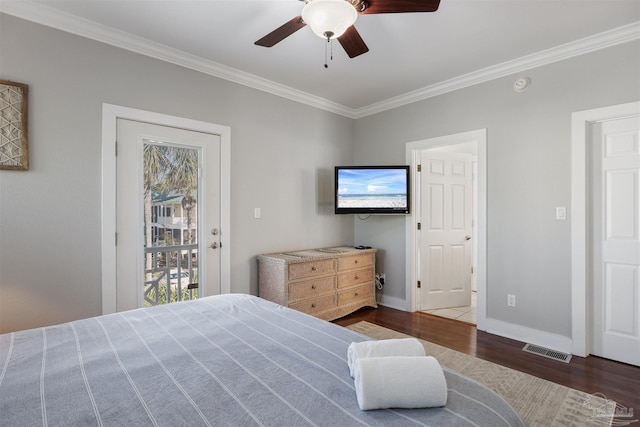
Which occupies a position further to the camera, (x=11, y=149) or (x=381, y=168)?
(x=381, y=168)

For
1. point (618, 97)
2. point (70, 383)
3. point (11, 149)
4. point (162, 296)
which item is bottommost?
point (162, 296)

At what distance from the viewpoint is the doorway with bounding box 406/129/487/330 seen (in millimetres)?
3326

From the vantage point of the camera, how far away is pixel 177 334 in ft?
4.62

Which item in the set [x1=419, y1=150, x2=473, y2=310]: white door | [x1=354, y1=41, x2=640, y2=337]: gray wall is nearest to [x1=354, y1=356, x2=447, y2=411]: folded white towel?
[x1=354, y1=41, x2=640, y2=337]: gray wall

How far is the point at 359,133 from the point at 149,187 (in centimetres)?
280

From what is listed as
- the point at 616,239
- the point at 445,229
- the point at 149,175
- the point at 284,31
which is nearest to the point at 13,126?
the point at 149,175

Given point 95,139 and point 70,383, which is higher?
point 95,139

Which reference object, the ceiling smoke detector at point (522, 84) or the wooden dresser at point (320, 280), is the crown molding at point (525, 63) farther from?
the wooden dresser at point (320, 280)

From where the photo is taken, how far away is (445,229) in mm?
4078

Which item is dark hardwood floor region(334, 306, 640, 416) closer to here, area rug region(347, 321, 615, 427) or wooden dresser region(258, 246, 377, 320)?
area rug region(347, 321, 615, 427)

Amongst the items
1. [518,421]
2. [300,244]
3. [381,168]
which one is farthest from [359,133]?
[518,421]

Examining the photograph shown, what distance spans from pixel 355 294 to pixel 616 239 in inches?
95.6

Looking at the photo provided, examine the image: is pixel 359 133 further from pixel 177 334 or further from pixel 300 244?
pixel 177 334

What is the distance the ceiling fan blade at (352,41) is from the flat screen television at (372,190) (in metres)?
1.82
